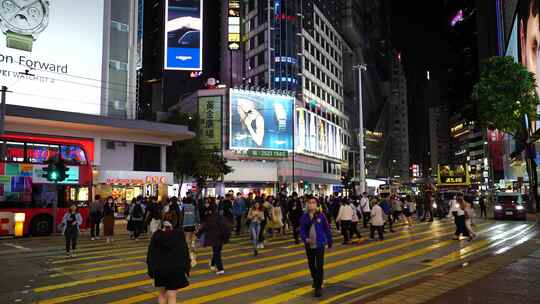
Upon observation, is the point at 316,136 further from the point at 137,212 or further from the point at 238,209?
the point at 137,212

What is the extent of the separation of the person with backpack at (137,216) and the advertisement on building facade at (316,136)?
42942mm

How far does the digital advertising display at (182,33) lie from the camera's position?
125 feet

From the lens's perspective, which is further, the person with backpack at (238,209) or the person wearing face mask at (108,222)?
the person with backpack at (238,209)

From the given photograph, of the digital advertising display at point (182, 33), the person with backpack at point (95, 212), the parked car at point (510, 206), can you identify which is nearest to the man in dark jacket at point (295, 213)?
the person with backpack at point (95, 212)

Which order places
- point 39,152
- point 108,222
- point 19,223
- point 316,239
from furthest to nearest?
point 39,152 → point 19,223 → point 108,222 → point 316,239

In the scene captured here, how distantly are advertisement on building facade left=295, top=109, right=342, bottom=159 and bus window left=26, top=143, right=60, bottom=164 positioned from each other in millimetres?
42435

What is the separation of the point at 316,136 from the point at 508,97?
38614 mm

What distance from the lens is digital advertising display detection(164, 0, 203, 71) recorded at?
38.1 meters

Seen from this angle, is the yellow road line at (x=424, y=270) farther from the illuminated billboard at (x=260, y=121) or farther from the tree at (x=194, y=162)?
the illuminated billboard at (x=260, y=121)

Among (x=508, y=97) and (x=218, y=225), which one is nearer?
(x=218, y=225)

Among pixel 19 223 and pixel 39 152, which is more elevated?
pixel 39 152

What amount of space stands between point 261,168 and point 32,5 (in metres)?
34.1

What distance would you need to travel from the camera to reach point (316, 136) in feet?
224

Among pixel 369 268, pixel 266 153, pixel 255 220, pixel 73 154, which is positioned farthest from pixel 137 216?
pixel 266 153
